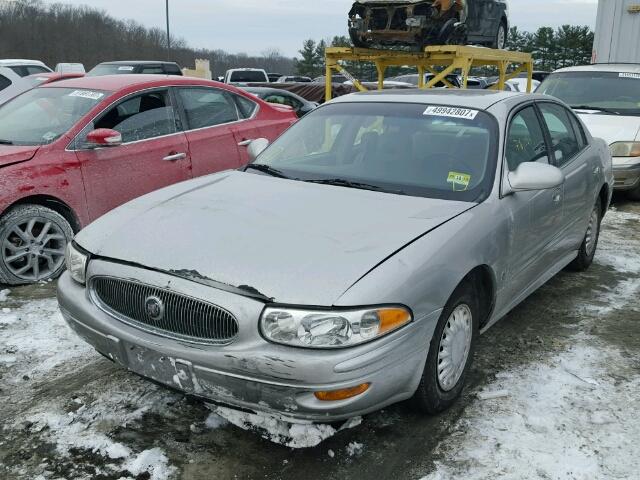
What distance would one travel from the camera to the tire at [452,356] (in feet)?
9.32

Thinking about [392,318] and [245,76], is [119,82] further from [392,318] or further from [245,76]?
[245,76]

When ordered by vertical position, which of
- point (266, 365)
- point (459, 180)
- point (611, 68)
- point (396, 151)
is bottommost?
point (266, 365)

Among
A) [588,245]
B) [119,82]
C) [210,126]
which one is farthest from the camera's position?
[210,126]

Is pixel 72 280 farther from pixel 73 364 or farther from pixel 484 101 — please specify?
pixel 484 101

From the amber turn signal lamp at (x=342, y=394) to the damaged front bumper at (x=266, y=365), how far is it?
2cm

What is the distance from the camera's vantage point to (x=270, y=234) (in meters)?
2.87

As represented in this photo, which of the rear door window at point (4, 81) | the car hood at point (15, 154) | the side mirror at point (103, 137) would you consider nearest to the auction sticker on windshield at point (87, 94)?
the side mirror at point (103, 137)

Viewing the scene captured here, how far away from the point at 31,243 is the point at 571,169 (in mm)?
3992

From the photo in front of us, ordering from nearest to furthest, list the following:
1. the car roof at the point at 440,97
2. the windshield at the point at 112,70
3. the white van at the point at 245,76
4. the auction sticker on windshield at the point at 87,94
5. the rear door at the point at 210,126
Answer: the car roof at the point at 440,97, the auction sticker on windshield at the point at 87,94, the rear door at the point at 210,126, the windshield at the point at 112,70, the white van at the point at 245,76

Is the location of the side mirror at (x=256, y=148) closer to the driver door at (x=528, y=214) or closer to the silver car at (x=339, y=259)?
the silver car at (x=339, y=259)

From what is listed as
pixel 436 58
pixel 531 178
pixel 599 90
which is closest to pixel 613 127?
pixel 599 90

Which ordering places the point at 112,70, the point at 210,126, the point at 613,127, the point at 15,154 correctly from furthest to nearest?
the point at 112,70 → the point at 613,127 → the point at 210,126 → the point at 15,154

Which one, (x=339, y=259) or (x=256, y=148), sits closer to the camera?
(x=339, y=259)

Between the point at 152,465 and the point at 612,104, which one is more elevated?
the point at 612,104
